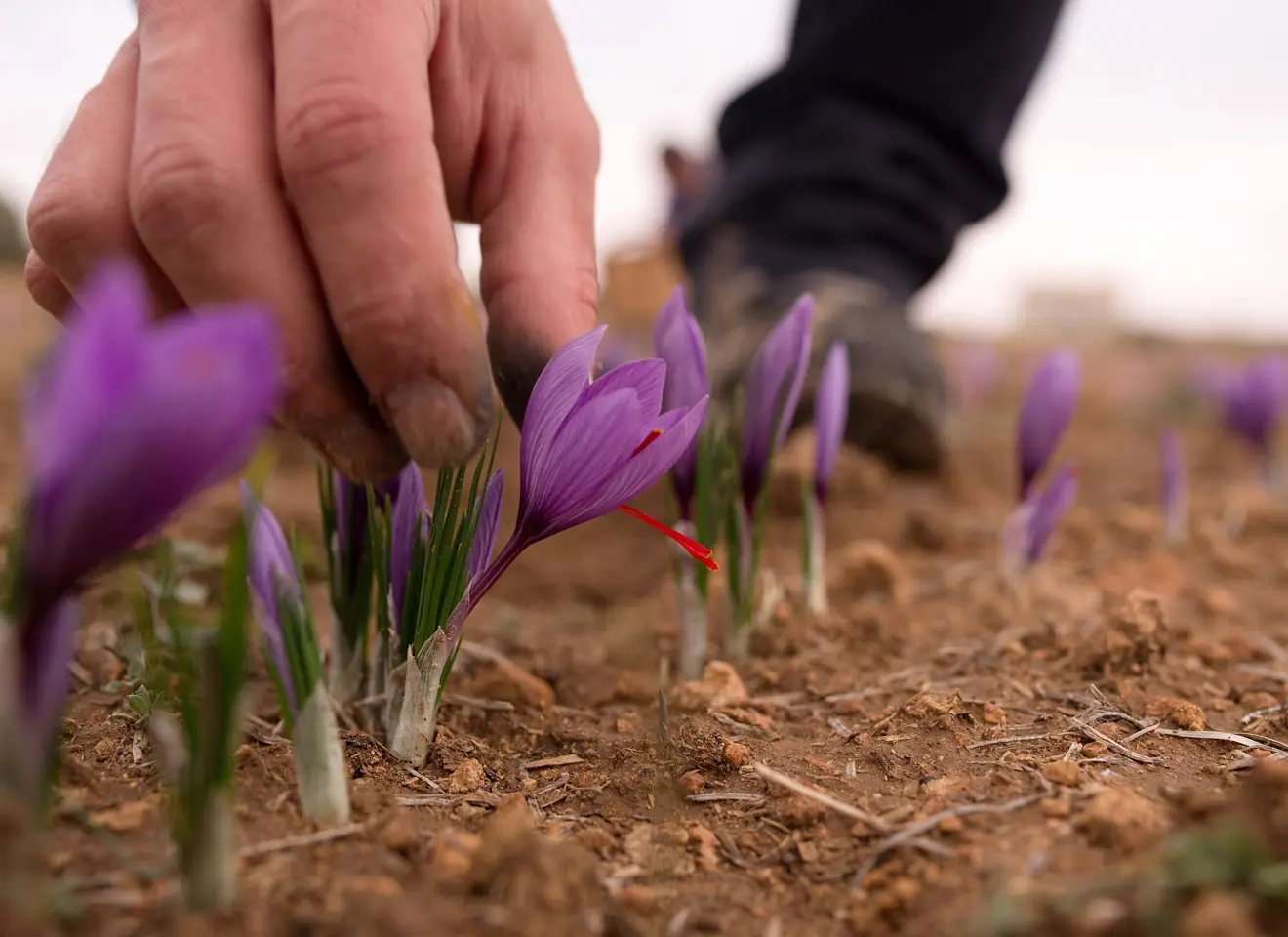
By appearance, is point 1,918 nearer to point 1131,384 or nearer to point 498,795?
point 498,795

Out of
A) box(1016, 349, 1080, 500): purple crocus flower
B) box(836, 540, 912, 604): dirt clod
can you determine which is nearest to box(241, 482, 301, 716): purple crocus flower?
box(836, 540, 912, 604): dirt clod

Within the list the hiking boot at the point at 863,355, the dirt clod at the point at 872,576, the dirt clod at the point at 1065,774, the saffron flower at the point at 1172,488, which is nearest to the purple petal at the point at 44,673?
the dirt clod at the point at 1065,774

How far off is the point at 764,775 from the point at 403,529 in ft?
1.64

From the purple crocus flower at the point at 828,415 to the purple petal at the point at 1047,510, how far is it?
48cm

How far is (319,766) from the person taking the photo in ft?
2.91

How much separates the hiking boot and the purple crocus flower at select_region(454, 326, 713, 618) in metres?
1.76

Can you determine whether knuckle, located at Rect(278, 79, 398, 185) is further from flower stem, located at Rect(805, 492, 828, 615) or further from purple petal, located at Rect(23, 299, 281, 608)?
flower stem, located at Rect(805, 492, 828, 615)

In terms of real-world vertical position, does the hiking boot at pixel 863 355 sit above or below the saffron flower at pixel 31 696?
below

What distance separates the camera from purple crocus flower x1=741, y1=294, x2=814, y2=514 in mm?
1457

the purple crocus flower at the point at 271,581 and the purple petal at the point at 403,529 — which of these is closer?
the purple crocus flower at the point at 271,581

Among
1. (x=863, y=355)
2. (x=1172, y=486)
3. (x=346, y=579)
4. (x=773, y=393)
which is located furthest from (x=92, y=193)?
(x=1172, y=486)

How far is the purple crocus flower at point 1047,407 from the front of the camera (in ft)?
6.09

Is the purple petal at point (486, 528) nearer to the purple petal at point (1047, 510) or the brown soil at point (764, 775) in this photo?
the brown soil at point (764, 775)

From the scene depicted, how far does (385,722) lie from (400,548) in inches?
7.8
